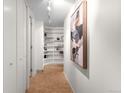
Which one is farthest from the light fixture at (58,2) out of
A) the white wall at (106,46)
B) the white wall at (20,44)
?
the white wall at (106,46)

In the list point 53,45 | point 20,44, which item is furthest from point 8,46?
point 53,45

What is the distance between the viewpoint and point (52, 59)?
33.1 feet

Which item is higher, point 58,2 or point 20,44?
point 58,2

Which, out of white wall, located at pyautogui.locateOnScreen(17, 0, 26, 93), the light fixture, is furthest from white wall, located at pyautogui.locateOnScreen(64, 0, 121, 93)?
the light fixture

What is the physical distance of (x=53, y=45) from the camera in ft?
33.2

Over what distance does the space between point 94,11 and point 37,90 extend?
10.3ft

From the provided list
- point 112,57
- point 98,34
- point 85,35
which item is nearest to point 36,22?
point 85,35

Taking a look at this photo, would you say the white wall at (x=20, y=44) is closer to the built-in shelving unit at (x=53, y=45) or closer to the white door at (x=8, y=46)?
the white door at (x=8, y=46)

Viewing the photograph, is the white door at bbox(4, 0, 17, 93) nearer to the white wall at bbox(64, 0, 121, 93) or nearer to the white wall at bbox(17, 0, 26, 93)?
the white wall at bbox(17, 0, 26, 93)

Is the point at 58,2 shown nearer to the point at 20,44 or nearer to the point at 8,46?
the point at 20,44

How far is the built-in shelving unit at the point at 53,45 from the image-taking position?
9.95m

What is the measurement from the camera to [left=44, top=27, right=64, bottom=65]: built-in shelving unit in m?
9.95

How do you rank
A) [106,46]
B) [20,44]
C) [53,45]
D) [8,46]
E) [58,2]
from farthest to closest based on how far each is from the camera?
[53,45] < [58,2] < [20,44] < [8,46] < [106,46]

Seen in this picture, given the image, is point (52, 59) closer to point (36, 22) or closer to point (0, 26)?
point (36, 22)
